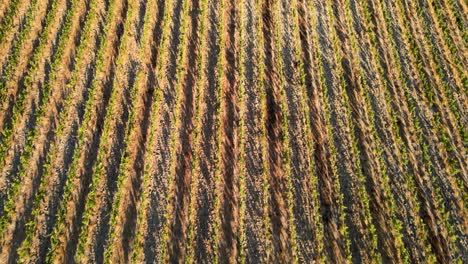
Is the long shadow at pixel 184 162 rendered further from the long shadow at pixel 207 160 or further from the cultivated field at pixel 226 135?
the long shadow at pixel 207 160

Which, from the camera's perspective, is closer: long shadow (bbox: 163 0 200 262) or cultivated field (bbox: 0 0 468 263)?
long shadow (bbox: 163 0 200 262)

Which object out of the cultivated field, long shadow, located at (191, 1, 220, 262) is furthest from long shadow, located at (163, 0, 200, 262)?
long shadow, located at (191, 1, 220, 262)

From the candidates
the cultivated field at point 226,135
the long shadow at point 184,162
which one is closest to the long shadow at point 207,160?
the cultivated field at point 226,135

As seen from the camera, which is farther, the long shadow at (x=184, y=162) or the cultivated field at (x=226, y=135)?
the cultivated field at (x=226, y=135)

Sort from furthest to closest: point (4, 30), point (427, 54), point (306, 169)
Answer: point (427, 54)
point (4, 30)
point (306, 169)

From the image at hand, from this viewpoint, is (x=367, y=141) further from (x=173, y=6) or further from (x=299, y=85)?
(x=173, y=6)

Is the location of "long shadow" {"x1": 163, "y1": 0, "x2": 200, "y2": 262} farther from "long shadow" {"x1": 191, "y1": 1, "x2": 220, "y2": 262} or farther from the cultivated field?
"long shadow" {"x1": 191, "y1": 1, "x2": 220, "y2": 262}

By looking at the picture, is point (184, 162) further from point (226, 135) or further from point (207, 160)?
point (226, 135)

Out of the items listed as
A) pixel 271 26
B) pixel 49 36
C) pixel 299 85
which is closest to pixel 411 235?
pixel 299 85
